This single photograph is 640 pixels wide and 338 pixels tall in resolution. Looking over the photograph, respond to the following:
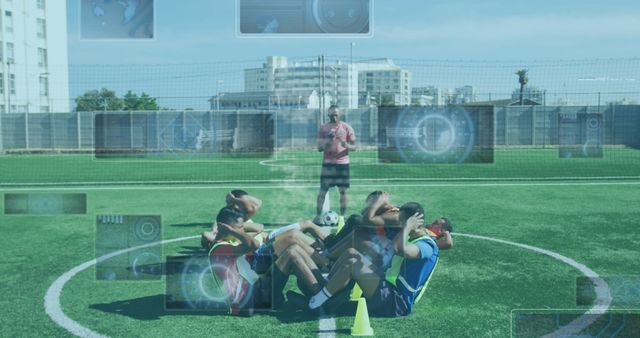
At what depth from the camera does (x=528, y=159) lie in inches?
1119

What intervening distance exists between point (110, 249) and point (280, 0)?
5083 millimetres

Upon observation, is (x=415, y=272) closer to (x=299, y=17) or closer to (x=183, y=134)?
(x=299, y=17)

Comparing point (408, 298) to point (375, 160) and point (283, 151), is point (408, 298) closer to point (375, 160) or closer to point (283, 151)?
Result: point (375, 160)

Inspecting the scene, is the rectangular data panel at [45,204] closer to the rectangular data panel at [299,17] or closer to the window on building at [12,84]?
the rectangular data panel at [299,17]

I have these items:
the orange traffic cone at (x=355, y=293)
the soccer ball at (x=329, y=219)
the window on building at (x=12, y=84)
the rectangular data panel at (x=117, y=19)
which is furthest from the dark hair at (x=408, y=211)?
the window on building at (x=12, y=84)

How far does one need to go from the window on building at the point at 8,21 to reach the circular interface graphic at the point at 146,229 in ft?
177

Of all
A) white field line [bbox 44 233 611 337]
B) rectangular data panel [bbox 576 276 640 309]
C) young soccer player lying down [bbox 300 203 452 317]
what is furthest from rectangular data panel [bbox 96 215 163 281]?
rectangular data panel [bbox 576 276 640 309]

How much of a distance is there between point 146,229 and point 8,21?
54656 millimetres

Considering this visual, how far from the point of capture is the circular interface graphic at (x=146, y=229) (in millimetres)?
9930

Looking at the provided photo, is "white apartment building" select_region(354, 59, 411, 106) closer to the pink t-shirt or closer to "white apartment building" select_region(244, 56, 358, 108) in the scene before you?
"white apartment building" select_region(244, 56, 358, 108)

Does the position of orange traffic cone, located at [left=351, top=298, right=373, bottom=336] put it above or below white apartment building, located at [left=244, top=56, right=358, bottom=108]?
below

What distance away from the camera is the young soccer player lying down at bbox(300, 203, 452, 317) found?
5.97 meters

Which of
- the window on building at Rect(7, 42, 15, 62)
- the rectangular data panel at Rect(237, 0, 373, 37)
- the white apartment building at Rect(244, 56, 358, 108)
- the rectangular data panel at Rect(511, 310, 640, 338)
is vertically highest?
the window on building at Rect(7, 42, 15, 62)

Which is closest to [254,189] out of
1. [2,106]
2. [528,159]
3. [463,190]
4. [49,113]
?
[463,190]
